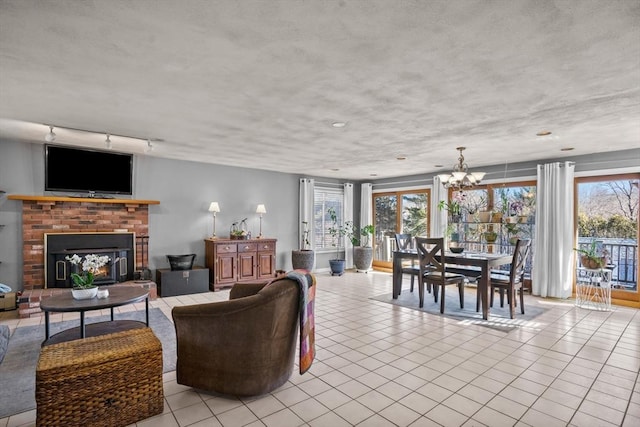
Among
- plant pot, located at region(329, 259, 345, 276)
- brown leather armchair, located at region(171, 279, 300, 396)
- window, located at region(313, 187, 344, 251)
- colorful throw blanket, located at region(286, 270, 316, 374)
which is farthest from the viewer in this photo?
window, located at region(313, 187, 344, 251)

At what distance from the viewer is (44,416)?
1.94 meters

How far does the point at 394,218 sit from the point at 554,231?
141 inches

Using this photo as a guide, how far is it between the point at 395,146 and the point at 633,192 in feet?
12.2

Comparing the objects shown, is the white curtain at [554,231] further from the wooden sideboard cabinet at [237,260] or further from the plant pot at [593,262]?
the wooden sideboard cabinet at [237,260]

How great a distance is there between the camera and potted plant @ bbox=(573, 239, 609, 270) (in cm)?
489

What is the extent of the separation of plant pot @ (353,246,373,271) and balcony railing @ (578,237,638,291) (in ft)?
14.4

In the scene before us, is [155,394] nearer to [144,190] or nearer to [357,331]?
[357,331]

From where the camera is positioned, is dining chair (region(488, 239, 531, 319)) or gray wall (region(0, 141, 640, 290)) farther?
gray wall (region(0, 141, 640, 290))

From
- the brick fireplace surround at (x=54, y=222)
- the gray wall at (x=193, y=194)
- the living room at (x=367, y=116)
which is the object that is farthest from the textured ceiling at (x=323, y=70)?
the brick fireplace surround at (x=54, y=222)

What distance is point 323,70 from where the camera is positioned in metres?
2.41

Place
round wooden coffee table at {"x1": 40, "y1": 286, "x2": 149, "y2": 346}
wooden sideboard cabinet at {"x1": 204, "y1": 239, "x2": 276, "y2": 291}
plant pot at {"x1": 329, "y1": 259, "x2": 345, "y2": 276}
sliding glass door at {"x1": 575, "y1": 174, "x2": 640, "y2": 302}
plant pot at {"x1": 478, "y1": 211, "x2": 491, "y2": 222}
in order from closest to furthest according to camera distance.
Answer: round wooden coffee table at {"x1": 40, "y1": 286, "x2": 149, "y2": 346}, sliding glass door at {"x1": 575, "y1": 174, "x2": 640, "y2": 302}, plant pot at {"x1": 478, "y1": 211, "x2": 491, "y2": 222}, wooden sideboard cabinet at {"x1": 204, "y1": 239, "x2": 276, "y2": 291}, plant pot at {"x1": 329, "y1": 259, "x2": 345, "y2": 276}

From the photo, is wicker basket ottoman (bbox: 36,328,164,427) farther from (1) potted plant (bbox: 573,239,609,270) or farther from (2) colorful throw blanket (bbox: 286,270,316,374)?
(1) potted plant (bbox: 573,239,609,270)

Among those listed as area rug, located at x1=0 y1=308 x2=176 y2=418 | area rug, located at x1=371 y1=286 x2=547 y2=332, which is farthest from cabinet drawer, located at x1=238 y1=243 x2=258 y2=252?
area rug, located at x1=371 y1=286 x2=547 y2=332

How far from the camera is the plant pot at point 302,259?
737 cm
